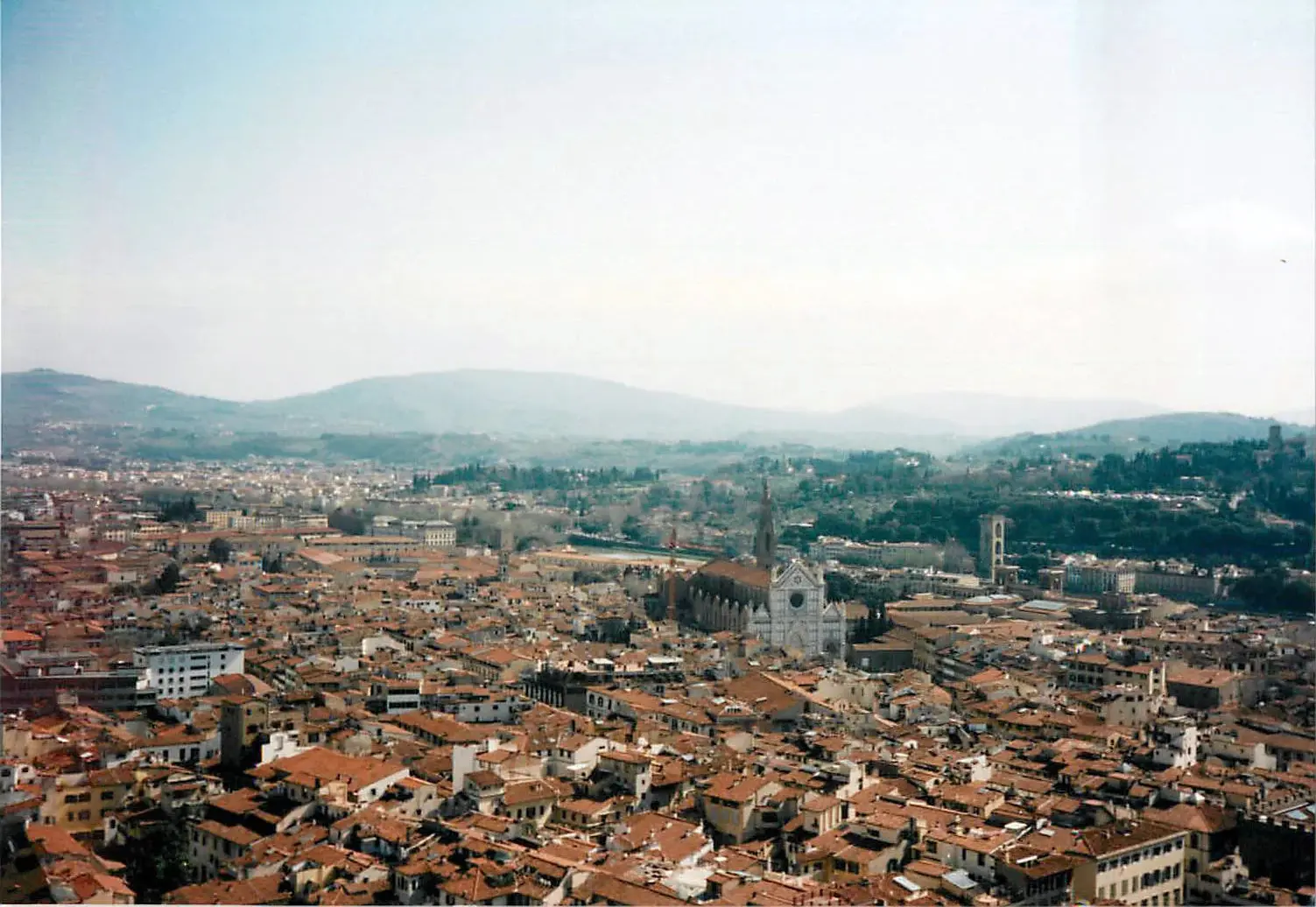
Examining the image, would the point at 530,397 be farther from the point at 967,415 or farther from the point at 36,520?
the point at 36,520

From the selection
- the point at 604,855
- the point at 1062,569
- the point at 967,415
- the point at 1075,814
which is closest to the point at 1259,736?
the point at 1075,814

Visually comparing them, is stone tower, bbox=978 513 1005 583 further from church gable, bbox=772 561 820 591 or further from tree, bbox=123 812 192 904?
tree, bbox=123 812 192 904

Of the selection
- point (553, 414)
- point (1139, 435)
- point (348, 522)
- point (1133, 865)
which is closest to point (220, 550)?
point (348, 522)

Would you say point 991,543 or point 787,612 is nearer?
point 787,612

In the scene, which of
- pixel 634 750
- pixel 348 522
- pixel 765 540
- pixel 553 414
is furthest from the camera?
pixel 553 414

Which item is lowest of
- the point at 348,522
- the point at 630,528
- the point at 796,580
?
the point at 630,528

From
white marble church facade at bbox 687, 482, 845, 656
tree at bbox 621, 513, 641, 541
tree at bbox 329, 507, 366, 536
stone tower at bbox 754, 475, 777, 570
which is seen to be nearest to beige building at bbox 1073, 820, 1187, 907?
white marble church facade at bbox 687, 482, 845, 656

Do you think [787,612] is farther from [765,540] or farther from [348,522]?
[348,522]
